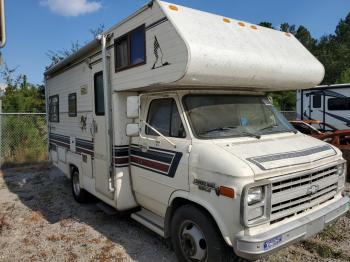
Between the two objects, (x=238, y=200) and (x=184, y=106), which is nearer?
(x=238, y=200)

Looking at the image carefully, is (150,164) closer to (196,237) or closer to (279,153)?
(196,237)

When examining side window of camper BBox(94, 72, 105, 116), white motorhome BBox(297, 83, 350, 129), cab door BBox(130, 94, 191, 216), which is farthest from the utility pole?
white motorhome BBox(297, 83, 350, 129)

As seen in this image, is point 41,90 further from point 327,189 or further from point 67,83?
point 327,189

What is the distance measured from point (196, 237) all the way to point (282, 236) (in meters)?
0.95

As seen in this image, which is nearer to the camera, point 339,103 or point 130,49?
point 130,49

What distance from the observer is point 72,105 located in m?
7.01

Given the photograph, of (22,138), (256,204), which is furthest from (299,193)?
(22,138)

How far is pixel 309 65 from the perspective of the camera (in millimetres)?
5062

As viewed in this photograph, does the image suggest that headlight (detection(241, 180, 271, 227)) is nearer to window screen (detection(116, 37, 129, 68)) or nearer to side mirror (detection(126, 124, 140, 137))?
side mirror (detection(126, 124, 140, 137))

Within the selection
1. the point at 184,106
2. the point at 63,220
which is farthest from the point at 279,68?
the point at 63,220

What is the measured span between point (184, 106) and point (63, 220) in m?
3.28

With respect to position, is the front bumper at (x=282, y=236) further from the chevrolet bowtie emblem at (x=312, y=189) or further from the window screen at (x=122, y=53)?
the window screen at (x=122, y=53)

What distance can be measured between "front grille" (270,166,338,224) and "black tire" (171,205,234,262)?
59 cm

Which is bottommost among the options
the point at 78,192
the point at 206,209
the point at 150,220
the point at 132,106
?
the point at 78,192
